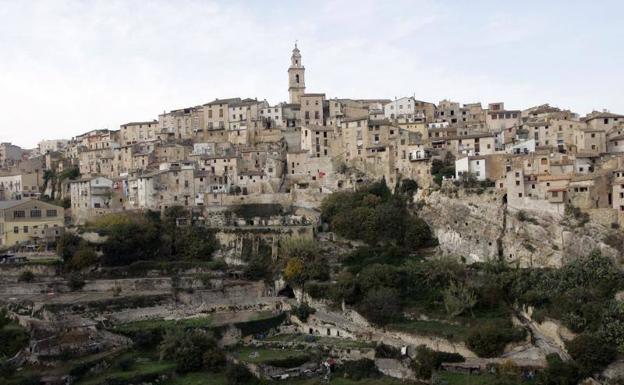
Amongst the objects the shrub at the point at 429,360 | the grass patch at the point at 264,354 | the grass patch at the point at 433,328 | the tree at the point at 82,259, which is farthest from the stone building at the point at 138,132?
the shrub at the point at 429,360

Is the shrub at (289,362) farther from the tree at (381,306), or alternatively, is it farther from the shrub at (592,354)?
the shrub at (592,354)

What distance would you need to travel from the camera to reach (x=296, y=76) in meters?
65.2

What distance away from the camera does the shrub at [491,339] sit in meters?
31.7

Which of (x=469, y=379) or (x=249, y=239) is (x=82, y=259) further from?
(x=469, y=379)

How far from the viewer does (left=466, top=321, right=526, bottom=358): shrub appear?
31656mm

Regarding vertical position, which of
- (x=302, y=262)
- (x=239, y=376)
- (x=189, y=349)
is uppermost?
(x=302, y=262)

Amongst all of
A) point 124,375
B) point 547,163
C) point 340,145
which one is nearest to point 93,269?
point 124,375

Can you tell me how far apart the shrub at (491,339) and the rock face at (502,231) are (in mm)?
6311

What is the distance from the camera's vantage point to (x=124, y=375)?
31.9 m

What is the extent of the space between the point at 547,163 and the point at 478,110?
57.9 feet

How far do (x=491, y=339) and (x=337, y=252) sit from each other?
13.9 meters

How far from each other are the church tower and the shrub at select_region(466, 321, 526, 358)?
119 ft

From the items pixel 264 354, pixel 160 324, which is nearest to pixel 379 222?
pixel 264 354

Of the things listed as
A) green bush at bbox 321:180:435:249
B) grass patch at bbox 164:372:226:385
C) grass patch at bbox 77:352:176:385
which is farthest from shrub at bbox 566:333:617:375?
grass patch at bbox 77:352:176:385
